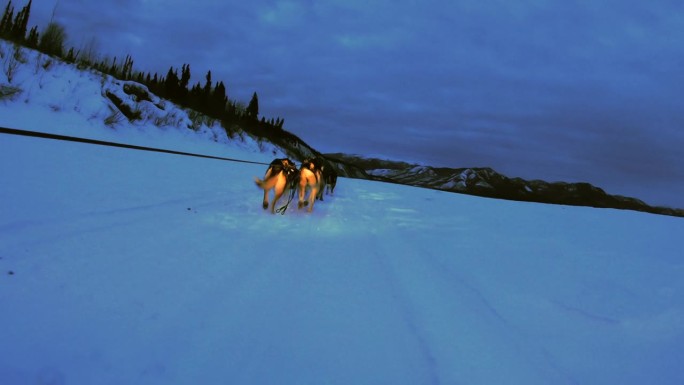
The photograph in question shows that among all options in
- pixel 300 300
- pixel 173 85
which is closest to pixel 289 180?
pixel 300 300

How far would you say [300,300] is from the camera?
236 cm

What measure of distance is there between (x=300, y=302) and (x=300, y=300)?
0.03 m

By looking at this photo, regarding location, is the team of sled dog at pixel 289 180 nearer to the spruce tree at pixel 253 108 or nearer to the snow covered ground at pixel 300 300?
the snow covered ground at pixel 300 300

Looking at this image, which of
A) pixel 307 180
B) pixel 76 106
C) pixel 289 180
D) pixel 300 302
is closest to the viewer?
pixel 300 302

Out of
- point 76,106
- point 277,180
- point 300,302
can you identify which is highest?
point 76,106

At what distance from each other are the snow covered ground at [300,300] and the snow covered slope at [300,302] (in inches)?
0.5

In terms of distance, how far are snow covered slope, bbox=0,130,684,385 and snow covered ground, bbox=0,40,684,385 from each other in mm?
12

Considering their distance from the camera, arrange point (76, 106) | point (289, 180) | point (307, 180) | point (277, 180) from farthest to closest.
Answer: point (76, 106), point (307, 180), point (289, 180), point (277, 180)

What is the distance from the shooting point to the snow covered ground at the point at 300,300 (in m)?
1.69

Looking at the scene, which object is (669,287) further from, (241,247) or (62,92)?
(62,92)

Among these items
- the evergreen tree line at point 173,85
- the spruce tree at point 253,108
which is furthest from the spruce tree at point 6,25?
the spruce tree at point 253,108

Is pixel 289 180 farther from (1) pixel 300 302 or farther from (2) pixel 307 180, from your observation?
(1) pixel 300 302

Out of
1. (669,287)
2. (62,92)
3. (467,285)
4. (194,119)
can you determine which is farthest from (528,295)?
(194,119)

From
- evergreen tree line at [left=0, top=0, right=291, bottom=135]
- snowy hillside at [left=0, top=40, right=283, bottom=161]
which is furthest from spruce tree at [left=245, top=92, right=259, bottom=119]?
snowy hillside at [left=0, top=40, right=283, bottom=161]
